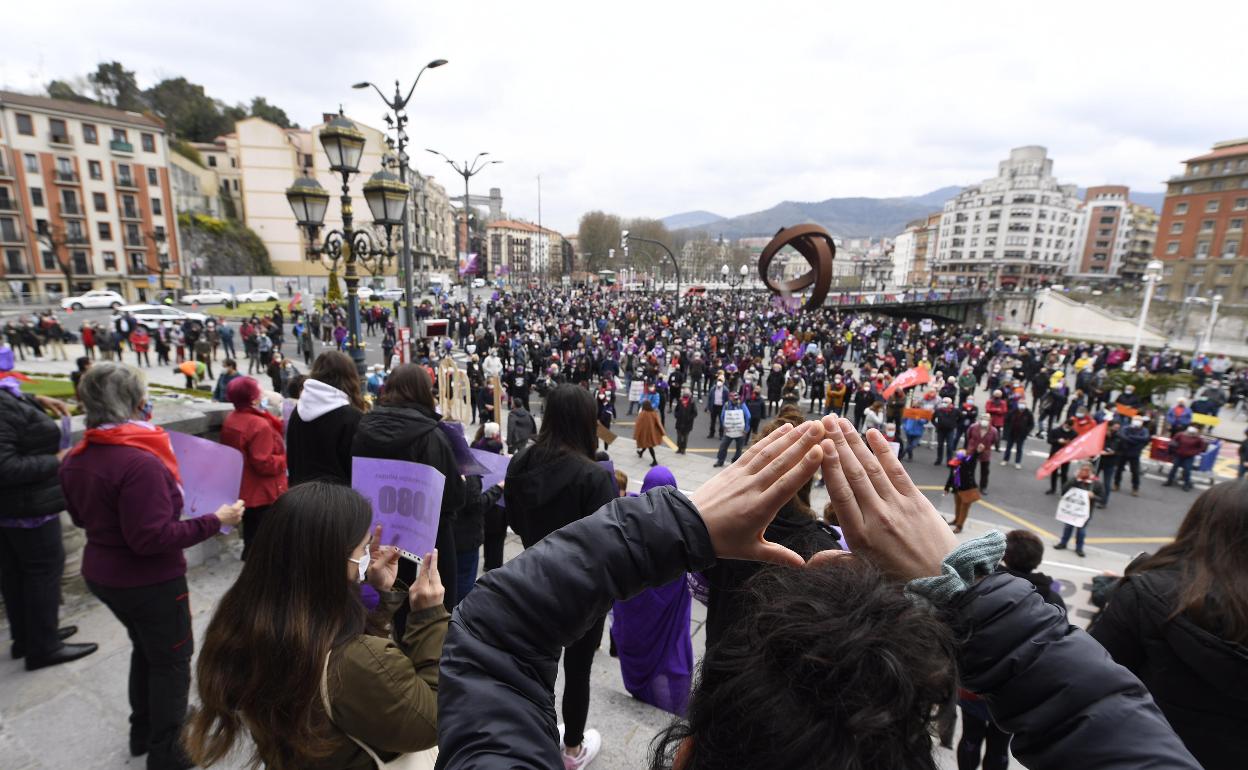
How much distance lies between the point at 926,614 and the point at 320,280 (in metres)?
66.3

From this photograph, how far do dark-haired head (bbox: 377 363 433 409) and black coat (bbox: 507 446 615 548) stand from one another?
0.74 meters

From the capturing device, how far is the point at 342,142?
7.83 metres

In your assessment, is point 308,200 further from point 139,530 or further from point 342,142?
point 139,530

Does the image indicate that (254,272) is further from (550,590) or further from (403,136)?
(550,590)

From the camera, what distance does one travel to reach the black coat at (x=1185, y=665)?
182 centimetres

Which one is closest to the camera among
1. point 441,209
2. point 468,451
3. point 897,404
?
point 468,451

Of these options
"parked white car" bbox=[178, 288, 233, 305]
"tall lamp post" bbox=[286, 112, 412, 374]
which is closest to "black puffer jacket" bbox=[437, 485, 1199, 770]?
"tall lamp post" bbox=[286, 112, 412, 374]

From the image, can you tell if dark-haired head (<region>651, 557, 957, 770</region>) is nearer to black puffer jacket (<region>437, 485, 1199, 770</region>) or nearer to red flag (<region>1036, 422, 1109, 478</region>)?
black puffer jacket (<region>437, 485, 1199, 770</region>)

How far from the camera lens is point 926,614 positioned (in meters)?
0.83

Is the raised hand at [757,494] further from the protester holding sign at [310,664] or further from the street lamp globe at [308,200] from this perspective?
the street lamp globe at [308,200]

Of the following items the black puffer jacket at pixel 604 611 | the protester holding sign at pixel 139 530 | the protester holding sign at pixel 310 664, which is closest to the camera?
the black puffer jacket at pixel 604 611

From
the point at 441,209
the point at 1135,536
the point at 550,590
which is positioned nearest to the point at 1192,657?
the point at 550,590

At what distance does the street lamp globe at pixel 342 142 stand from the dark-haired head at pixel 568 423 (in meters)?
6.49

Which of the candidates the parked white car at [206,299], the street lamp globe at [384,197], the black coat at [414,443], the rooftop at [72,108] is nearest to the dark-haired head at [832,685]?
the black coat at [414,443]
